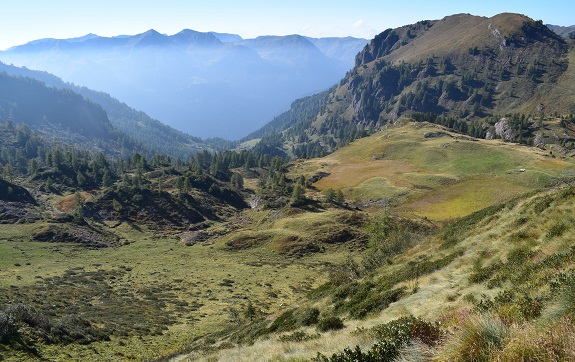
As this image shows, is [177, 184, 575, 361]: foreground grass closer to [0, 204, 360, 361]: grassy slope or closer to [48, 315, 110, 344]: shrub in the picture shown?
[48, 315, 110, 344]: shrub

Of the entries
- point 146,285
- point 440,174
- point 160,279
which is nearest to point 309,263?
point 160,279

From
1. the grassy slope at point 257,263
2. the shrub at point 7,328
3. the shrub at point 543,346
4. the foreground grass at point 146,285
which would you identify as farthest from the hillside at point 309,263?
the foreground grass at point 146,285

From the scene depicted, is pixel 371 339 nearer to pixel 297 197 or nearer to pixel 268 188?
pixel 297 197

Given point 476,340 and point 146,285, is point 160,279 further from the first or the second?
point 476,340

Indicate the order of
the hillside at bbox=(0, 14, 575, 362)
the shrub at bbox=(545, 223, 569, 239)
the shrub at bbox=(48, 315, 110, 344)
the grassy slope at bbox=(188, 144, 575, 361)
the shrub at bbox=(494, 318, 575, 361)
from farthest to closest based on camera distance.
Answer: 1. the shrub at bbox=(48, 315, 110, 344)
2. the shrub at bbox=(545, 223, 569, 239)
3. the hillside at bbox=(0, 14, 575, 362)
4. the grassy slope at bbox=(188, 144, 575, 361)
5. the shrub at bbox=(494, 318, 575, 361)

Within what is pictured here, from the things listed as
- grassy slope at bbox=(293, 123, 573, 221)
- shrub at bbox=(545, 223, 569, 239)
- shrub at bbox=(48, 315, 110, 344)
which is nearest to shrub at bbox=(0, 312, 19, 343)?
shrub at bbox=(48, 315, 110, 344)

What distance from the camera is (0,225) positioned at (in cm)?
10738

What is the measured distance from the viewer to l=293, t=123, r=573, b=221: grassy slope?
371ft

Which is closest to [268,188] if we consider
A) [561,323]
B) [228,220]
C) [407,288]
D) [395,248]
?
→ [228,220]

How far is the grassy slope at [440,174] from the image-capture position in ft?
371

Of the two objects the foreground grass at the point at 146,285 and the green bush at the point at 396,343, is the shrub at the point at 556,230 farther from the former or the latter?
the foreground grass at the point at 146,285

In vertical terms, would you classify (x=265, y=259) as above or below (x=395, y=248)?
below

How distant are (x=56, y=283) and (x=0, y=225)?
68.1 metres

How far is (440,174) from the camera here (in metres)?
144
